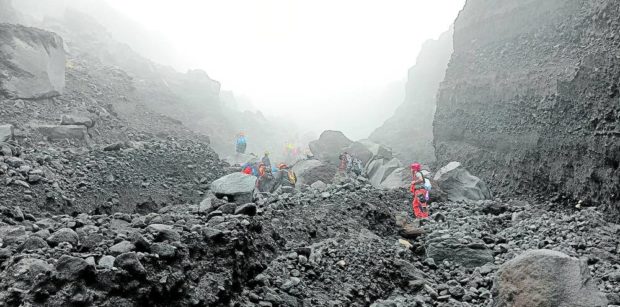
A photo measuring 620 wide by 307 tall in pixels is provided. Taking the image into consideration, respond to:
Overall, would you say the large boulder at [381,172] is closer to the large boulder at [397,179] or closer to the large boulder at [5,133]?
the large boulder at [397,179]

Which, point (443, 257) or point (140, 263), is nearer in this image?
point (140, 263)

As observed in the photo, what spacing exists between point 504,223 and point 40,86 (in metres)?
17.1

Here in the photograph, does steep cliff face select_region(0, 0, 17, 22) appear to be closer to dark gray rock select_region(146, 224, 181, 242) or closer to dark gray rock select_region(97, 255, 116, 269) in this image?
dark gray rock select_region(146, 224, 181, 242)

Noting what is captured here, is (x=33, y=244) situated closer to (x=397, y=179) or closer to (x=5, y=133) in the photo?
(x=5, y=133)

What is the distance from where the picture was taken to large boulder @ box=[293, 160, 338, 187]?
61.7ft

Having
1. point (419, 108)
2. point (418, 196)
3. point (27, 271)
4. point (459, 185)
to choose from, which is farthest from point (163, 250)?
point (419, 108)

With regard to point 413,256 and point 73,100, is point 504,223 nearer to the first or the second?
point 413,256

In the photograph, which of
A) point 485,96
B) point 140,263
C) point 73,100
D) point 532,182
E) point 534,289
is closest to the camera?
point 140,263

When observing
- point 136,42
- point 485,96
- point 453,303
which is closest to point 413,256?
point 453,303

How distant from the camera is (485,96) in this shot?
22109 mm

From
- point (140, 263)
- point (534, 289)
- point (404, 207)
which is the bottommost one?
point (404, 207)

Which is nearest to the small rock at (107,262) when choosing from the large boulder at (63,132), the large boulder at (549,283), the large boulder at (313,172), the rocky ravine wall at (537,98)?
the large boulder at (549,283)

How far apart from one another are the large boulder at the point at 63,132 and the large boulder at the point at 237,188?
302 inches

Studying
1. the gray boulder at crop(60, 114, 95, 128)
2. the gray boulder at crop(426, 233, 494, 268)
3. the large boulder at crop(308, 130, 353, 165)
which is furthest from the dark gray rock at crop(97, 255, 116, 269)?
the large boulder at crop(308, 130, 353, 165)
